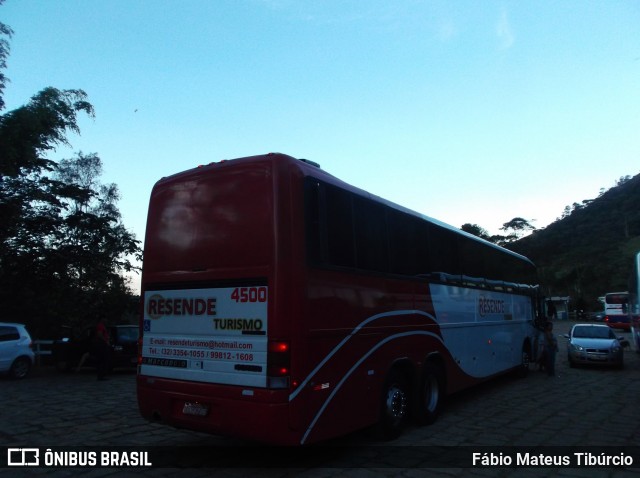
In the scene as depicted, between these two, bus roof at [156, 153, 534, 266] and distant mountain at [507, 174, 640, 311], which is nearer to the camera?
bus roof at [156, 153, 534, 266]

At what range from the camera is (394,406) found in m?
7.05

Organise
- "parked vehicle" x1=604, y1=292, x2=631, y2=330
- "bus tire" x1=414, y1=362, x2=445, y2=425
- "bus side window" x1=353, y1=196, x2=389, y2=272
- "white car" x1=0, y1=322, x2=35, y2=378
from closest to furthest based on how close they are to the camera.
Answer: "bus side window" x1=353, y1=196, x2=389, y2=272 → "bus tire" x1=414, y1=362, x2=445, y2=425 → "white car" x1=0, y1=322, x2=35, y2=378 → "parked vehicle" x1=604, y1=292, x2=631, y2=330

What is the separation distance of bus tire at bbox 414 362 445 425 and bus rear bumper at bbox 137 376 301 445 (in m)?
3.25

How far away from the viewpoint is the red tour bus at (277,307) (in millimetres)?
5184

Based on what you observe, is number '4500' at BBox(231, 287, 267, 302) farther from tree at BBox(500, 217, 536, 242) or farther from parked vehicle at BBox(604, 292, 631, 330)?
tree at BBox(500, 217, 536, 242)

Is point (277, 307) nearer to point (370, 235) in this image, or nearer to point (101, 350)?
point (370, 235)

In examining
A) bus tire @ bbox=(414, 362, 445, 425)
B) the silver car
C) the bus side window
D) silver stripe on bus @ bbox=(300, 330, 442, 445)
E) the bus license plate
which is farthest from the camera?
the silver car

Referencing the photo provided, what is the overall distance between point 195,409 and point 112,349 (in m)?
11.4

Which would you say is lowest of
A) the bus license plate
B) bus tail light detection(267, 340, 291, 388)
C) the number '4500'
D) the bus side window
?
the bus license plate

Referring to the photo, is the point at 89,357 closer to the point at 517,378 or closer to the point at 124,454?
the point at 124,454

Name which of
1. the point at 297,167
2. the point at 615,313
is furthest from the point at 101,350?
the point at 615,313

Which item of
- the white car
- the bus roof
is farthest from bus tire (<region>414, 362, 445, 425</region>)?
the white car

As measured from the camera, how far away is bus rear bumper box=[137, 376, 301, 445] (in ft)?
16.4

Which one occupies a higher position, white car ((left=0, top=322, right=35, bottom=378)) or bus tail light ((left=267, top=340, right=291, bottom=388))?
bus tail light ((left=267, top=340, right=291, bottom=388))
